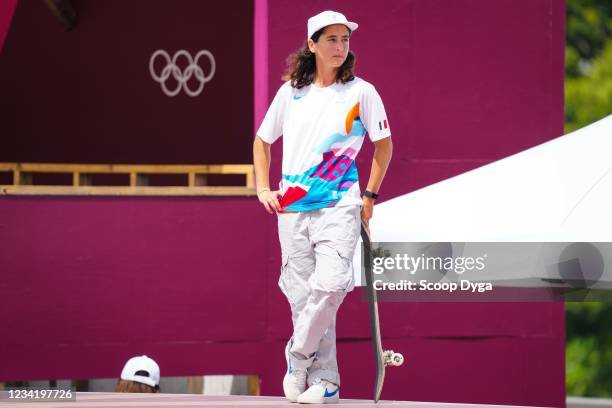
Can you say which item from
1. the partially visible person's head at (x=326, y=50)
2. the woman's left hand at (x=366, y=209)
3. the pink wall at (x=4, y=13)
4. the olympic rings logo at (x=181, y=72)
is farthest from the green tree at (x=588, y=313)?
the partially visible person's head at (x=326, y=50)

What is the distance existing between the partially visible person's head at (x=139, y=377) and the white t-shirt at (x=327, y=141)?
2.34 meters

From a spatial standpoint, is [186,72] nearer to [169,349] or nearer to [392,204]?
[169,349]

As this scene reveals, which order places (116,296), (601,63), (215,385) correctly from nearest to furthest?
(116,296)
(215,385)
(601,63)

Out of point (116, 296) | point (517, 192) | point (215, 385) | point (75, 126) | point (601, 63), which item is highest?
point (601, 63)

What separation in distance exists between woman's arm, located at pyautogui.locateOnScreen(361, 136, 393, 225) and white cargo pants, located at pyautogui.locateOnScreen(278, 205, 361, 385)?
9cm

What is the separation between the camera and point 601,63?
31.9 meters

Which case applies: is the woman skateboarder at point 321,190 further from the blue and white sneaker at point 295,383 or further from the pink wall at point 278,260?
the pink wall at point 278,260

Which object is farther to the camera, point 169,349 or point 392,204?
point 169,349

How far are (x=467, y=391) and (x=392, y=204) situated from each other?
12.1ft

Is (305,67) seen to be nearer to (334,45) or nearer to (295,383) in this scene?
(334,45)

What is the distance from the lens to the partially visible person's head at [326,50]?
20.7 feet

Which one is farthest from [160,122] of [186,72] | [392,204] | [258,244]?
[392,204]

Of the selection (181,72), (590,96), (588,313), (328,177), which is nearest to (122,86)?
(181,72)

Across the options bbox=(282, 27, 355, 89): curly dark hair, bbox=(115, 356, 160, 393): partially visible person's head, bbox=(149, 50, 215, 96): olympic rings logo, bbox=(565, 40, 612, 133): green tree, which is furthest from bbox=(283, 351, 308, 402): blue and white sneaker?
bbox=(565, 40, 612, 133): green tree
